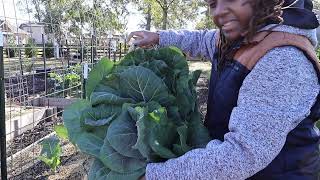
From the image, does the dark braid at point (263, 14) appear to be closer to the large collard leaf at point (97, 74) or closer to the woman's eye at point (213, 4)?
the woman's eye at point (213, 4)

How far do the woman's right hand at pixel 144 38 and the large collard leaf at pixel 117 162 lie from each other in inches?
31.3

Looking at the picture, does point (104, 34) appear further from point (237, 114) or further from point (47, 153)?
point (237, 114)

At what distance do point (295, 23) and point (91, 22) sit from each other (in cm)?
947

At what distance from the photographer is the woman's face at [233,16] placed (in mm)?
1199

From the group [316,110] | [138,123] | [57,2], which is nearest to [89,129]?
[138,123]

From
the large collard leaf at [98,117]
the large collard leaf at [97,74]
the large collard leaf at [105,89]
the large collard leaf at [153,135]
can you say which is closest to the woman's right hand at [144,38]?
the large collard leaf at [97,74]

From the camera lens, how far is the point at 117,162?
1.33m

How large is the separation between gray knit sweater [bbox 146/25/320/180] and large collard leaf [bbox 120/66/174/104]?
35 centimetres

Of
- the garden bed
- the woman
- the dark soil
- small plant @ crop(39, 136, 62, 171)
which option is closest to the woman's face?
the woman

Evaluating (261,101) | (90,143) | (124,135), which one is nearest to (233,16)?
(261,101)

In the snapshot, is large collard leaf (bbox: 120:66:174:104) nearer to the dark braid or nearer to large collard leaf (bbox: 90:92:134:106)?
large collard leaf (bbox: 90:92:134:106)

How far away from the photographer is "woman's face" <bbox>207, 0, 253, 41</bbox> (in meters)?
1.20

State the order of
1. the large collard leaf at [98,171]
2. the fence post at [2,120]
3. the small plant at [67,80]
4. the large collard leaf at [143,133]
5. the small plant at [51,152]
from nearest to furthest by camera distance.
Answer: the large collard leaf at [143,133] < the large collard leaf at [98,171] < the fence post at [2,120] < the small plant at [51,152] < the small plant at [67,80]

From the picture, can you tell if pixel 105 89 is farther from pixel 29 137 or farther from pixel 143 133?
pixel 29 137
